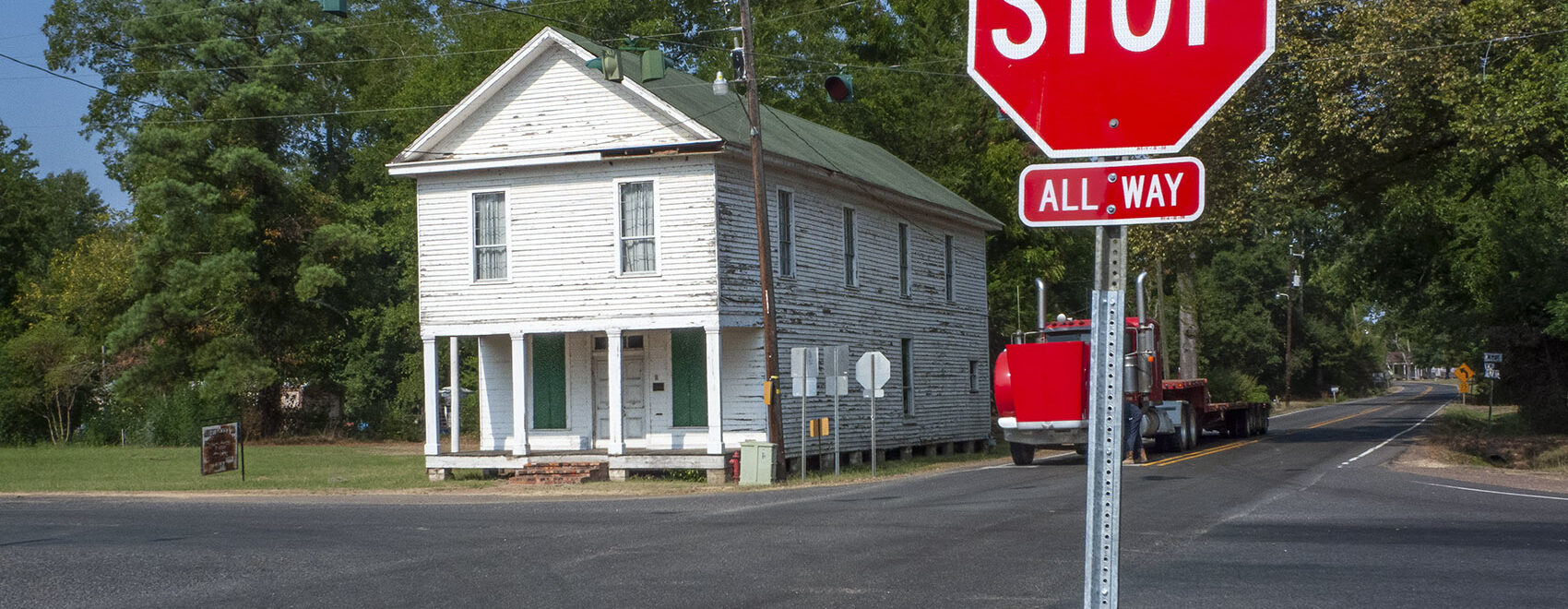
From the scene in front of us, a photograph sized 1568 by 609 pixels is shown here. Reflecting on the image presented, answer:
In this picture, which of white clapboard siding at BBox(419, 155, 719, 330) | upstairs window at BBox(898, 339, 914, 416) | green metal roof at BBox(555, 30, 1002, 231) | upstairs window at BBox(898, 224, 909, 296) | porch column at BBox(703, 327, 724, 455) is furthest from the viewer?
upstairs window at BBox(898, 224, 909, 296)

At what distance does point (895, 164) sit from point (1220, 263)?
57.2m

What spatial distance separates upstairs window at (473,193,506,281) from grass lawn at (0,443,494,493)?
4113 millimetres

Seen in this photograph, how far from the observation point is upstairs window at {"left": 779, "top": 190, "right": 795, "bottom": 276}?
2809 cm

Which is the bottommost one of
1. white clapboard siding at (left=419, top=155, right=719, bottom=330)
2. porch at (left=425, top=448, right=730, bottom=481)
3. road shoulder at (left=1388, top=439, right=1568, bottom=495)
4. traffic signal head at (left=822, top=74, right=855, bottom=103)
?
road shoulder at (left=1388, top=439, right=1568, bottom=495)

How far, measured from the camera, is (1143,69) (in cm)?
361

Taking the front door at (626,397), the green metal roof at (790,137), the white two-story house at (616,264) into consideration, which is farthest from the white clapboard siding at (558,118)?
the front door at (626,397)

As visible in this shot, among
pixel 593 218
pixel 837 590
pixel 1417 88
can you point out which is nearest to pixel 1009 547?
pixel 837 590

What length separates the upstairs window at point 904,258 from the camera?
33500 mm

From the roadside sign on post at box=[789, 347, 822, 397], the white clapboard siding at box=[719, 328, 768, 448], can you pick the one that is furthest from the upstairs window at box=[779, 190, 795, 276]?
the roadside sign on post at box=[789, 347, 822, 397]

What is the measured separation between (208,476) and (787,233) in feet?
43.6

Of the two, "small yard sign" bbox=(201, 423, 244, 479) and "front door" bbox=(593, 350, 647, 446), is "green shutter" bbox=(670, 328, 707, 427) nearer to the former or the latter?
"front door" bbox=(593, 350, 647, 446)

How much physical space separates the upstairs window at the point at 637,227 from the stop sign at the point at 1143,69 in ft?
75.5

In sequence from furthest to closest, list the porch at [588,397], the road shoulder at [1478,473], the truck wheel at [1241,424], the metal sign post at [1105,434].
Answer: the truck wheel at [1241,424] < the porch at [588,397] < the road shoulder at [1478,473] < the metal sign post at [1105,434]

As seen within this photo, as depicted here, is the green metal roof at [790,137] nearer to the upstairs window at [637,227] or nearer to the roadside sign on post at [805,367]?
the upstairs window at [637,227]
